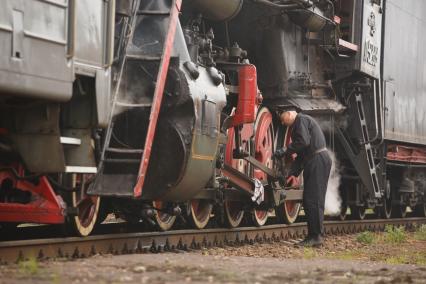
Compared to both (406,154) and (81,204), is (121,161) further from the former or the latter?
(406,154)

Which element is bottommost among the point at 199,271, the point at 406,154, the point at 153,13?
the point at 199,271

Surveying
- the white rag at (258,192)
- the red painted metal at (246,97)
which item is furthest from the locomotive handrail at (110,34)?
the white rag at (258,192)

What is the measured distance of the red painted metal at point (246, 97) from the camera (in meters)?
10.6

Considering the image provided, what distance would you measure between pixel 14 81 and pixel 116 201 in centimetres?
309

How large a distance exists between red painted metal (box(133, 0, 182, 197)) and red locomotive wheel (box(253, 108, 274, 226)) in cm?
361

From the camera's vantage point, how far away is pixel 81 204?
859cm

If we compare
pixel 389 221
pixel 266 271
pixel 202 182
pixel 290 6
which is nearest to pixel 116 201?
pixel 202 182

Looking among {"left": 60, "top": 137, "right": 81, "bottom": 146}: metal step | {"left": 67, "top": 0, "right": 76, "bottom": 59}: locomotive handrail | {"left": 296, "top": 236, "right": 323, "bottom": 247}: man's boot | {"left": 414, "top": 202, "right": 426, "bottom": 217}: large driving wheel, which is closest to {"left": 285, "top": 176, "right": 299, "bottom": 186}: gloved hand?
{"left": 296, "top": 236, "right": 323, "bottom": 247}: man's boot

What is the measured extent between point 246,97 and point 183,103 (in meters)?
2.23

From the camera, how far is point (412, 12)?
54.9ft

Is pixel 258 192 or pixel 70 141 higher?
pixel 70 141

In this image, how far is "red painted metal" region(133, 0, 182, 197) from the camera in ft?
26.0

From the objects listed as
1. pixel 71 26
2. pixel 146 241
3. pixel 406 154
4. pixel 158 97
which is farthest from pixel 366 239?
pixel 71 26

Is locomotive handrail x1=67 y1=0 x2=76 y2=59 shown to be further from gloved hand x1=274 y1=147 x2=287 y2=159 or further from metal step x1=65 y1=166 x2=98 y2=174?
gloved hand x1=274 y1=147 x2=287 y2=159
